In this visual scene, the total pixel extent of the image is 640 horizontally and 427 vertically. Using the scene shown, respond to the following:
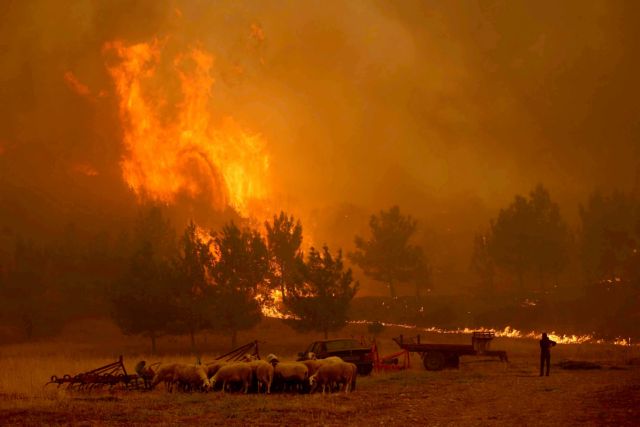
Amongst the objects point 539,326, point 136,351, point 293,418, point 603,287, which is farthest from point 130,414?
point 603,287

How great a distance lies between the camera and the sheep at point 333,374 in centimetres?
2075

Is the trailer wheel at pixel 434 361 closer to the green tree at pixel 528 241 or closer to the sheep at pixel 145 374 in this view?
the sheep at pixel 145 374

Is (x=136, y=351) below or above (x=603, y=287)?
below

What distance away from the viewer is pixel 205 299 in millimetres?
48125

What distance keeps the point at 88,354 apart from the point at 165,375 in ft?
89.5

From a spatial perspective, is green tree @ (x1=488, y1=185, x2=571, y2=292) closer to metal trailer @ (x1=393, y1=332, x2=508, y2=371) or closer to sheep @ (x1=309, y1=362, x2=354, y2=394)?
metal trailer @ (x1=393, y1=332, x2=508, y2=371)

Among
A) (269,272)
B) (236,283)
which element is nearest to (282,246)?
(269,272)

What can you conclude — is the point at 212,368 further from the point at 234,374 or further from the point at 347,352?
the point at 347,352

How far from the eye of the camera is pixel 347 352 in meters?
27.4

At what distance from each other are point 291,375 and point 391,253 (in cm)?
5819

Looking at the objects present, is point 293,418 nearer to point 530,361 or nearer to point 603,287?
point 530,361

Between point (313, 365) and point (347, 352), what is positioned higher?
point (313, 365)

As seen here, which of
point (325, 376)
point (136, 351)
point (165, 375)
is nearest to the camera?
point (325, 376)

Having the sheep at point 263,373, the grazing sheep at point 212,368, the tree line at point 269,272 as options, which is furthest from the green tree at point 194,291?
the sheep at point 263,373
